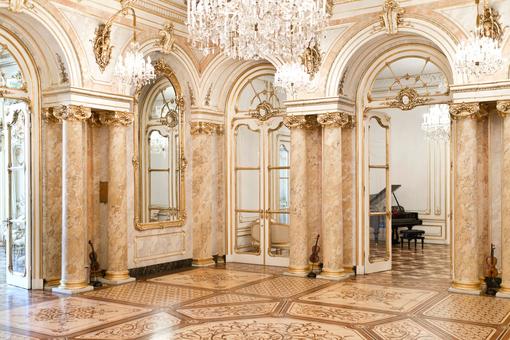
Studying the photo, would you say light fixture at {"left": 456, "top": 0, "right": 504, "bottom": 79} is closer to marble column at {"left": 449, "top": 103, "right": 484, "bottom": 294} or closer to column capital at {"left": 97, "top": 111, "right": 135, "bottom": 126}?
marble column at {"left": 449, "top": 103, "right": 484, "bottom": 294}

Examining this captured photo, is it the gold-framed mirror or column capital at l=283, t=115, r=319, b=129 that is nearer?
column capital at l=283, t=115, r=319, b=129

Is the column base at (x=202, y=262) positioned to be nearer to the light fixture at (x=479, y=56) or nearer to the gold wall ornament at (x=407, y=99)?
the gold wall ornament at (x=407, y=99)

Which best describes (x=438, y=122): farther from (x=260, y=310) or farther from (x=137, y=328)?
(x=137, y=328)

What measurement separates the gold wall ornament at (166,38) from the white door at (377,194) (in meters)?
3.80

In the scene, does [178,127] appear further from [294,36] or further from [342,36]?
[294,36]

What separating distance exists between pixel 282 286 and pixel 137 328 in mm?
3124

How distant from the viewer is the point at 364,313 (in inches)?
287

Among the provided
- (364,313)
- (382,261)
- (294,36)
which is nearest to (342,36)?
(294,36)

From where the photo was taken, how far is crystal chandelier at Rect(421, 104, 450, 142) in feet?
46.3

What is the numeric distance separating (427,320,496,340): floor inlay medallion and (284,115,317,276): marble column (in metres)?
3.56

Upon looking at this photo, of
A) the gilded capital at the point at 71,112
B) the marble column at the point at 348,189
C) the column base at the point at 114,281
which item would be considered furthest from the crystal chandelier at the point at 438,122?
the gilded capital at the point at 71,112

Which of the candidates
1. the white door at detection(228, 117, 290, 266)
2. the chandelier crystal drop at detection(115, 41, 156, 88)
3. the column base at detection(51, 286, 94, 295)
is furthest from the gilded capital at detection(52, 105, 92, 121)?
the white door at detection(228, 117, 290, 266)

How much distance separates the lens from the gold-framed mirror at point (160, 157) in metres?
10.4

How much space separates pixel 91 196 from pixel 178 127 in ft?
8.09
